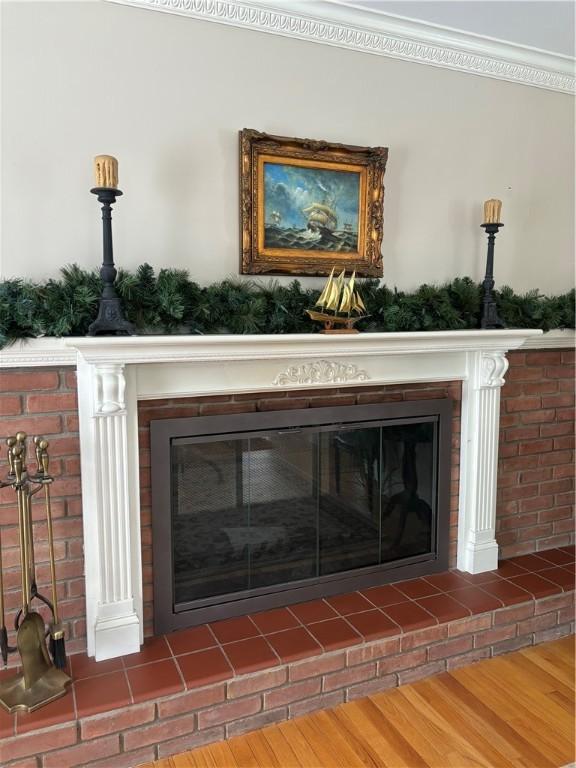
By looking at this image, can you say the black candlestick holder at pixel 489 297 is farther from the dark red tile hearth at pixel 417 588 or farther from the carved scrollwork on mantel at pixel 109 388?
the carved scrollwork on mantel at pixel 109 388

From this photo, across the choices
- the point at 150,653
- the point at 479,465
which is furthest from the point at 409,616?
the point at 150,653

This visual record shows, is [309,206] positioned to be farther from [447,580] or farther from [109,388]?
A: [447,580]

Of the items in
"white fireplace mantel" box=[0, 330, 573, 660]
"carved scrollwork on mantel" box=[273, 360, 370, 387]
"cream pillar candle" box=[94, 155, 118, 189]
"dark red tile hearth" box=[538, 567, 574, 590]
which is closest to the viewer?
"cream pillar candle" box=[94, 155, 118, 189]

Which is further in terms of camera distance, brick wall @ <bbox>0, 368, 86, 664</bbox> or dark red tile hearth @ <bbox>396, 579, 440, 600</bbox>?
dark red tile hearth @ <bbox>396, 579, 440, 600</bbox>

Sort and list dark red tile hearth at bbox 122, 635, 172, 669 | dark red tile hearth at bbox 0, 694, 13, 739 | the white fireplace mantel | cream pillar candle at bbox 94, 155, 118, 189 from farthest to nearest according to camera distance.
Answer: dark red tile hearth at bbox 122, 635, 172, 669
the white fireplace mantel
cream pillar candle at bbox 94, 155, 118, 189
dark red tile hearth at bbox 0, 694, 13, 739

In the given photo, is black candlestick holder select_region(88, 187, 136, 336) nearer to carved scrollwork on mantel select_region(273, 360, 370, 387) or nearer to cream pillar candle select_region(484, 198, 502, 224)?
carved scrollwork on mantel select_region(273, 360, 370, 387)

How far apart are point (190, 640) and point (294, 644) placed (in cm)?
35

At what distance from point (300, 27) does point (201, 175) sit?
0.65m

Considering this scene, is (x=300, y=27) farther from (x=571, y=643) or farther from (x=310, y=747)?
(x=571, y=643)

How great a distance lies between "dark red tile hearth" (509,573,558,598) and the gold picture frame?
140 centimetres

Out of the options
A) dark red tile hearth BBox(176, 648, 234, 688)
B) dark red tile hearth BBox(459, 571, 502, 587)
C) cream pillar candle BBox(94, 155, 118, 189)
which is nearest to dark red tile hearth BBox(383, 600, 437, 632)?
dark red tile hearth BBox(459, 571, 502, 587)

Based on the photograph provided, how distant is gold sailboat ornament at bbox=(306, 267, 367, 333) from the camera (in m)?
2.04

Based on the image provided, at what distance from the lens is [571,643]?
237 cm

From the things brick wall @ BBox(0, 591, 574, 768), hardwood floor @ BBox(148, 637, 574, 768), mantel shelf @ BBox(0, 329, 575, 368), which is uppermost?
mantel shelf @ BBox(0, 329, 575, 368)
